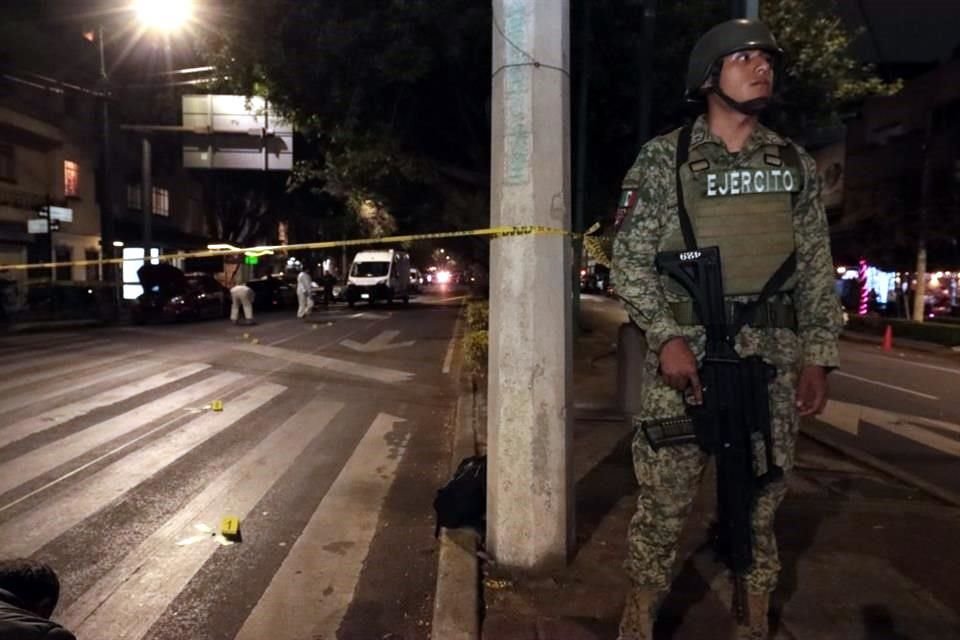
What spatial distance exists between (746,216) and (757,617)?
58.6 inches

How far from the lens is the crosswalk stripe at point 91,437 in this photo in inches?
257

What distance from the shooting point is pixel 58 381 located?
11.3 meters

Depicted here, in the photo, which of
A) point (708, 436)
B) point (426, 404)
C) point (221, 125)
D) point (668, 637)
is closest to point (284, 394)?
point (426, 404)

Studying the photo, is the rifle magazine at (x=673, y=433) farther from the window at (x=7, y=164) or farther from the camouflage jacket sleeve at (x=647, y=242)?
the window at (x=7, y=164)

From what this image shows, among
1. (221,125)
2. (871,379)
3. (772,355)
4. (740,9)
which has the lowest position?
(871,379)

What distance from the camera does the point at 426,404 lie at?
1009cm

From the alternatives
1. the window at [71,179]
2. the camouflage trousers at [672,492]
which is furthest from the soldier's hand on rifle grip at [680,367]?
the window at [71,179]

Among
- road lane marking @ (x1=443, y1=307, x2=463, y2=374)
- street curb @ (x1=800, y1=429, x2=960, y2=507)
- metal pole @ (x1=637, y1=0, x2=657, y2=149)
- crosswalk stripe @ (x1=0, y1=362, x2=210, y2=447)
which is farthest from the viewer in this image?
road lane marking @ (x1=443, y1=307, x2=463, y2=374)

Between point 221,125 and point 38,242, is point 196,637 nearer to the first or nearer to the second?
point 221,125

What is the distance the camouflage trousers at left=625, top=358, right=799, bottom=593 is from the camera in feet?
9.62

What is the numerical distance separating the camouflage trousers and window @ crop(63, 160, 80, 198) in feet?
102

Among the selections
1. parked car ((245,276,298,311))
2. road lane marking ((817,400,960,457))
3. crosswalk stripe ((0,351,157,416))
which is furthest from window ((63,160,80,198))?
road lane marking ((817,400,960,457))

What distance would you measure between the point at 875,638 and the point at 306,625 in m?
2.52

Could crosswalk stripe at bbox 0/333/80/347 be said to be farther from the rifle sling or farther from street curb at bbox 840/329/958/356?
street curb at bbox 840/329/958/356
